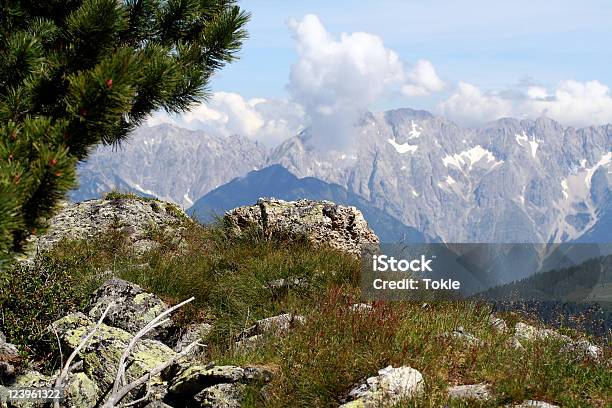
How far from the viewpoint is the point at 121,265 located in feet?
47.6

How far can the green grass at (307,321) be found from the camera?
771 centimetres

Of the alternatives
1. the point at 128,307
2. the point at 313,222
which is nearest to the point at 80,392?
the point at 128,307

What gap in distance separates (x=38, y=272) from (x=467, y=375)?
8.26 m

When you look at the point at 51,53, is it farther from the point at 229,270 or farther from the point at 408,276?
the point at 408,276

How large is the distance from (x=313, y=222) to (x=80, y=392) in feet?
27.2

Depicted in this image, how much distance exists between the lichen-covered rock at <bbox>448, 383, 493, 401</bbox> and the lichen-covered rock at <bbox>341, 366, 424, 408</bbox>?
1.27ft

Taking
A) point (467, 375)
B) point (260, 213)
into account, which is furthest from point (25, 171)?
point (260, 213)

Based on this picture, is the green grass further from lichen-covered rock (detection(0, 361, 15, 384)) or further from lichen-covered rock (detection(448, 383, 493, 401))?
lichen-covered rock (detection(0, 361, 15, 384))

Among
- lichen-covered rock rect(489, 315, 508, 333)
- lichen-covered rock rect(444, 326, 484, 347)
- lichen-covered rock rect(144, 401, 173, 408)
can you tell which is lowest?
lichen-covered rock rect(144, 401, 173, 408)

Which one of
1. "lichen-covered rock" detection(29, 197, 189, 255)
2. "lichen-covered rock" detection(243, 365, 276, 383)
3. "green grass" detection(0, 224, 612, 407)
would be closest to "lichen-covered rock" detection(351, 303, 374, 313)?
"green grass" detection(0, 224, 612, 407)

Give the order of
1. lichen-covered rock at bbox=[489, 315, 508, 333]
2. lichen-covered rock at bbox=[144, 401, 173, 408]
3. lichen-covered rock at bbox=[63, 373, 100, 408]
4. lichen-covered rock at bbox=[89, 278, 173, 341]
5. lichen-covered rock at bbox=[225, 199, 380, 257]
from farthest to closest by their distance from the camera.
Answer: lichen-covered rock at bbox=[225, 199, 380, 257] → lichen-covered rock at bbox=[89, 278, 173, 341] → lichen-covered rock at bbox=[489, 315, 508, 333] → lichen-covered rock at bbox=[63, 373, 100, 408] → lichen-covered rock at bbox=[144, 401, 173, 408]

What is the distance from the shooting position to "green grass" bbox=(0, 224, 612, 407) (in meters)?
7.71

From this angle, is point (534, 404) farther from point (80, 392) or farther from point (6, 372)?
point (6, 372)

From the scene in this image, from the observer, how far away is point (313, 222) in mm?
16141
